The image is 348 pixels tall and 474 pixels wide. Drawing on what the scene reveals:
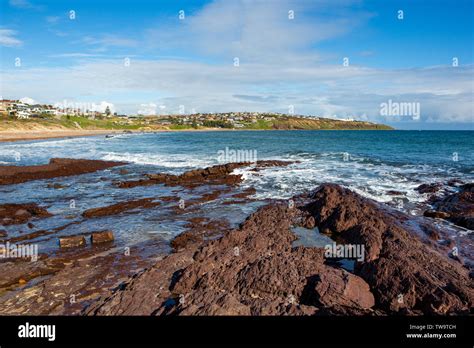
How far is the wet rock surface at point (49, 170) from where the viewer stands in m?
25.9

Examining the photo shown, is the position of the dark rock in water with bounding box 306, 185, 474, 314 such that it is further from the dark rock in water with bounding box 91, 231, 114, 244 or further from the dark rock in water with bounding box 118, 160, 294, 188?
the dark rock in water with bounding box 118, 160, 294, 188

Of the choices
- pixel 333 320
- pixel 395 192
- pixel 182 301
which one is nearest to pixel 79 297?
pixel 182 301

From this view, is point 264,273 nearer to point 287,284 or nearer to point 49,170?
point 287,284

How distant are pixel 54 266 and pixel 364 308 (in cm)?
901

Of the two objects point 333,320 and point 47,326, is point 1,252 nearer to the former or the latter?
point 47,326

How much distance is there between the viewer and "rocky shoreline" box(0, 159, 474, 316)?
252 inches

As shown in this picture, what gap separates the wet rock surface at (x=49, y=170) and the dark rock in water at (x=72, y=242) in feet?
58.1

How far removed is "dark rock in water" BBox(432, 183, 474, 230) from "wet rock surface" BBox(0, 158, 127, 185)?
29.5 meters

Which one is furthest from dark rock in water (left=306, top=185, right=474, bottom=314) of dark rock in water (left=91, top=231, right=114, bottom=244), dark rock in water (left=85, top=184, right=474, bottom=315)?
dark rock in water (left=91, top=231, right=114, bottom=244)

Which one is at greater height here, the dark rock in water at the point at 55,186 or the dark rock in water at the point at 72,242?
the dark rock in water at the point at 55,186

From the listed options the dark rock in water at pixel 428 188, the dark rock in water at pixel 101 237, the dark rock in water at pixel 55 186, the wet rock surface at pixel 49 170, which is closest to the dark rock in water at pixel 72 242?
the dark rock in water at pixel 101 237

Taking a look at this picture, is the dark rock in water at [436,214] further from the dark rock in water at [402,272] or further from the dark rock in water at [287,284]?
the dark rock in water at [287,284]

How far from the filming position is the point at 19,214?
50.1ft

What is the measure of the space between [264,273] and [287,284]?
610 millimetres
